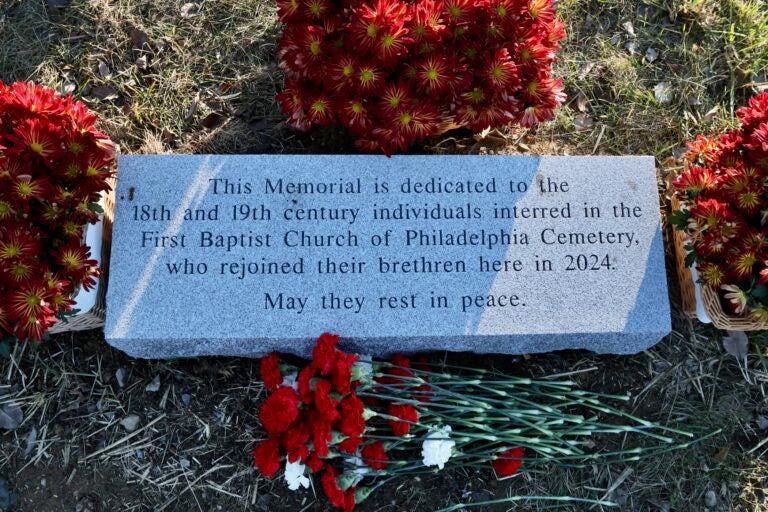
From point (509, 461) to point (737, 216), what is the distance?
1299 millimetres

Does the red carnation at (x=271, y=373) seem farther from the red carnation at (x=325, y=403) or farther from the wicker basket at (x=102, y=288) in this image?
the wicker basket at (x=102, y=288)

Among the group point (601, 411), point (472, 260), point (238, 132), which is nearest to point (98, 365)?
point (238, 132)

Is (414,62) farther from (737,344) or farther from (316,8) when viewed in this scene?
(737,344)

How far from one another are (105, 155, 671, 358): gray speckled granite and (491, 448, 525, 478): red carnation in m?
0.42

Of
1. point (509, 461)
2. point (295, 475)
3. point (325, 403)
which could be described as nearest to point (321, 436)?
point (325, 403)

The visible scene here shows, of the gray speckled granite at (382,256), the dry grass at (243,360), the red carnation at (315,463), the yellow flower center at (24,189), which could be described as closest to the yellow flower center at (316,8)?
the gray speckled granite at (382,256)

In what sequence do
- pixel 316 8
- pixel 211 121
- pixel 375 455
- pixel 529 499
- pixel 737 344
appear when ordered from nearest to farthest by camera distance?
pixel 316 8
pixel 375 455
pixel 529 499
pixel 737 344
pixel 211 121

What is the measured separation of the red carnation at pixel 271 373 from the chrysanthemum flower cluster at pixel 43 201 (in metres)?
0.72

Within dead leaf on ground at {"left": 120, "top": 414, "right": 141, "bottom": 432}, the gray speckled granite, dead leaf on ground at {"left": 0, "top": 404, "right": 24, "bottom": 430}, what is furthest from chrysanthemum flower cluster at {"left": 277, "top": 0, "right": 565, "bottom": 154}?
dead leaf on ground at {"left": 0, "top": 404, "right": 24, "bottom": 430}

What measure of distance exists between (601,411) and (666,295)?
23.3 inches

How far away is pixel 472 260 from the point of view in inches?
105

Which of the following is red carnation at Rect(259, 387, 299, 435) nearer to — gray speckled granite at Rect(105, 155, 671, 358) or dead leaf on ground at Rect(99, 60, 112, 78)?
gray speckled granite at Rect(105, 155, 671, 358)

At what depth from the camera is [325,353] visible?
2424 millimetres

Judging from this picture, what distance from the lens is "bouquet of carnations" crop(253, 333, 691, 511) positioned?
2410mm
